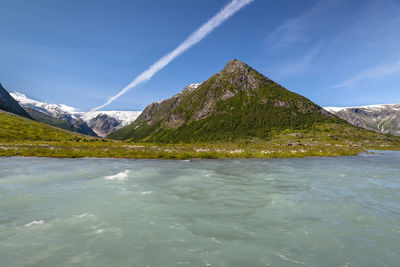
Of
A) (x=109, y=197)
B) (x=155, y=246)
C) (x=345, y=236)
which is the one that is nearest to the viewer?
(x=155, y=246)

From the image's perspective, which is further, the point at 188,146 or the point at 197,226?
the point at 188,146

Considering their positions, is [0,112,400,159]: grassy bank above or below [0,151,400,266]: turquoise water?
above

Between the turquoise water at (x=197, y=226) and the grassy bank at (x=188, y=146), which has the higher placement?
the grassy bank at (x=188, y=146)

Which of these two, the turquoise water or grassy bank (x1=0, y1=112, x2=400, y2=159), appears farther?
grassy bank (x1=0, y1=112, x2=400, y2=159)

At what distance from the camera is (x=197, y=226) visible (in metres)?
10.7

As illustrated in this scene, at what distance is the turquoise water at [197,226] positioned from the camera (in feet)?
25.6

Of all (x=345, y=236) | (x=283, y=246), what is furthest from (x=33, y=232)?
(x=345, y=236)

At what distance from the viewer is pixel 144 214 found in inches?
480

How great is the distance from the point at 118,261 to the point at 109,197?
29.0 feet

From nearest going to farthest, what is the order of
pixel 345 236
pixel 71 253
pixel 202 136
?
pixel 71 253 < pixel 345 236 < pixel 202 136

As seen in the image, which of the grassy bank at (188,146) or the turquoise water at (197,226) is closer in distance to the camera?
the turquoise water at (197,226)

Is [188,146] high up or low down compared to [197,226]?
up

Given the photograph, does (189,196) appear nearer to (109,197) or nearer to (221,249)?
(109,197)

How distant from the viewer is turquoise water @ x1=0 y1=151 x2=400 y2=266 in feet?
25.6
